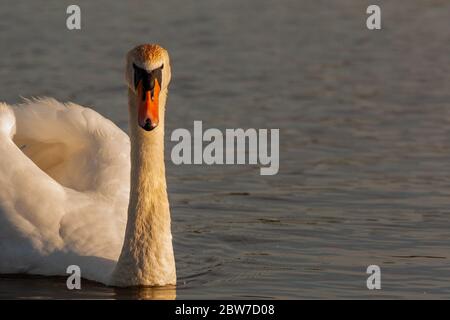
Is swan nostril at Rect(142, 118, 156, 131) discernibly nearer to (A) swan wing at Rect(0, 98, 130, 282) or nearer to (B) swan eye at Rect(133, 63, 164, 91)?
(B) swan eye at Rect(133, 63, 164, 91)

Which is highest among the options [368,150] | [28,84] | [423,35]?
[423,35]

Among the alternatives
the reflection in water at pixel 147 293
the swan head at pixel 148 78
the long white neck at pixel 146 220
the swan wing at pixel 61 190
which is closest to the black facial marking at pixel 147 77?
the swan head at pixel 148 78

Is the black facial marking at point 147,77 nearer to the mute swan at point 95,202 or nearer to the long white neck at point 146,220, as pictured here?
the mute swan at point 95,202

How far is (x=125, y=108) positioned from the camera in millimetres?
16766

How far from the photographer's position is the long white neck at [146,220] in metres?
10.6

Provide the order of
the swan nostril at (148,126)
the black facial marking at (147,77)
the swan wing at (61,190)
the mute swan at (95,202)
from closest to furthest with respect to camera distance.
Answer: the swan nostril at (148,126), the black facial marking at (147,77), the mute swan at (95,202), the swan wing at (61,190)

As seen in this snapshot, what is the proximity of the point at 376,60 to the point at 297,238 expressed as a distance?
7.74 meters

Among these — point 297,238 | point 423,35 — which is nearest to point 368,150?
point 297,238

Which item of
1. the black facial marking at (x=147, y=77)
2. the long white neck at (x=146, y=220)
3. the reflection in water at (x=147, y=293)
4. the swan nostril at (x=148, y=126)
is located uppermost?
the black facial marking at (x=147, y=77)

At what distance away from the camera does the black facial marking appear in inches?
406

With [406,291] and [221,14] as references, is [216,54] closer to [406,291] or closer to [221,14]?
[221,14]

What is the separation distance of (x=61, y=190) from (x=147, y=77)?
1360 mm

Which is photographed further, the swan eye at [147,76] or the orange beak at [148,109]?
the swan eye at [147,76]

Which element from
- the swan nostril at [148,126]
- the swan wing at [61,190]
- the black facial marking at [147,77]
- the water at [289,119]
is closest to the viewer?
the swan nostril at [148,126]
